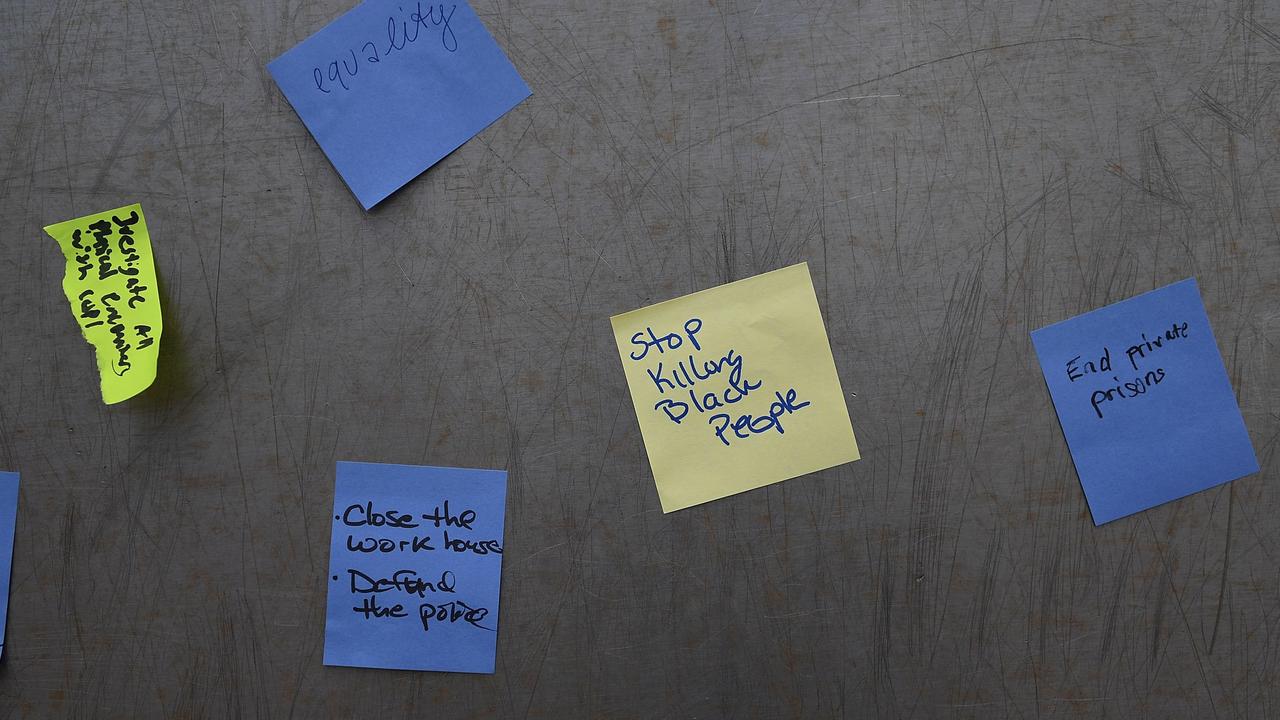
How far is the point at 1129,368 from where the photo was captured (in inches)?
19.0

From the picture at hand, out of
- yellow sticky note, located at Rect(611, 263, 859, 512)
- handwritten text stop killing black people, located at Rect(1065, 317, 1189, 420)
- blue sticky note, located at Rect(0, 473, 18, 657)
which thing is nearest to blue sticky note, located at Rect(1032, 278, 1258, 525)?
handwritten text stop killing black people, located at Rect(1065, 317, 1189, 420)

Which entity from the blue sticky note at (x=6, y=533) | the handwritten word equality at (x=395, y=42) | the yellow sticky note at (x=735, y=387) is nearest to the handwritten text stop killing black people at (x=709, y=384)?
the yellow sticky note at (x=735, y=387)

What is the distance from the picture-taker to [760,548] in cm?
49

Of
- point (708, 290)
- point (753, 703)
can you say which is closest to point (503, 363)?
point (708, 290)

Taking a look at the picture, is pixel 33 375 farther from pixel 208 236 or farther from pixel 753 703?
pixel 753 703

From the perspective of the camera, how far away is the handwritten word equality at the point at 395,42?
19.0 inches

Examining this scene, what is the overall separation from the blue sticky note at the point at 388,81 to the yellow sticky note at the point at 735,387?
0.18 meters

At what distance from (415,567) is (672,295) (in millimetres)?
258

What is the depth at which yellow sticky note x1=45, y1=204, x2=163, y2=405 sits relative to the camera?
1.57 feet

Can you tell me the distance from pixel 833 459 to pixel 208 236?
459mm

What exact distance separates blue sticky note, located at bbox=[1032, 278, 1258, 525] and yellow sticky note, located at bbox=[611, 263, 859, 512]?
155mm

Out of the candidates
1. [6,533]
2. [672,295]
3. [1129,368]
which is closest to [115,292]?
[6,533]

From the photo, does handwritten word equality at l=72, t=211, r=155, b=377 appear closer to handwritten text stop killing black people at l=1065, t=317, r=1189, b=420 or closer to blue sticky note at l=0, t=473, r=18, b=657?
blue sticky note at l=0, t=473, r=18, b=657

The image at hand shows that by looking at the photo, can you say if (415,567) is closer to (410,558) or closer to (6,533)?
(410,558)
